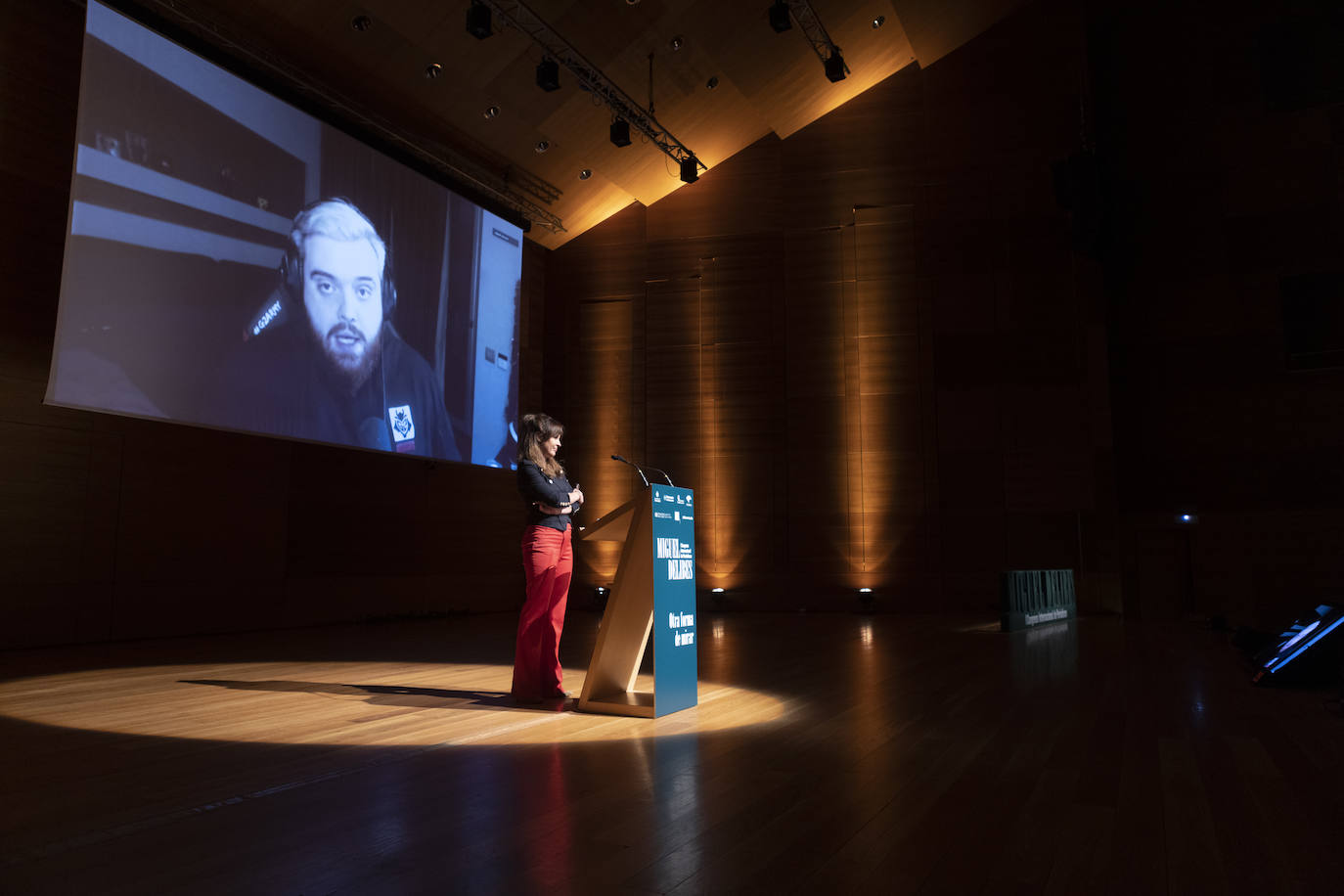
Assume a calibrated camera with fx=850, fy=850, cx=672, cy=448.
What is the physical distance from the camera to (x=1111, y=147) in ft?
37.0

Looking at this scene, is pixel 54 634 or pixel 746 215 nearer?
pixel 54 634

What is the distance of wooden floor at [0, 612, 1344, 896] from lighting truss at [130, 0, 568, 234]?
5368mm

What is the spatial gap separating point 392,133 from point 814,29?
201 inches

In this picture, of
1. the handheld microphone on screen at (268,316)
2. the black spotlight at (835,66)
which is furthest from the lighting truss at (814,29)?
the handheld microphone on screen at (268,316)

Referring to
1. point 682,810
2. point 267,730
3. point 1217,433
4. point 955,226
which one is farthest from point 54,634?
point 1217,433

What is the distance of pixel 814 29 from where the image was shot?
1020 centimetres

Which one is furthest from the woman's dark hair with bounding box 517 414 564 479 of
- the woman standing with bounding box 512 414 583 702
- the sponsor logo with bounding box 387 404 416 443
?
the sponsor logo with bounding box 387 404 416 443

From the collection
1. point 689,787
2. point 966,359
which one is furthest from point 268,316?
point 966,359

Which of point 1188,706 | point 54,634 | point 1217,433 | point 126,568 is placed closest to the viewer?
point 1188,706

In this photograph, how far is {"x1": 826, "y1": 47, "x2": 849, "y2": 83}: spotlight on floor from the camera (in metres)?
10.0

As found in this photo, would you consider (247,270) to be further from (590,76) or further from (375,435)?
(590,76)

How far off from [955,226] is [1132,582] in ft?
16.7

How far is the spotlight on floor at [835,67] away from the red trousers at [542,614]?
8.08 meters

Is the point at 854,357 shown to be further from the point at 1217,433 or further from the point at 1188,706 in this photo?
the point at 1188,706
